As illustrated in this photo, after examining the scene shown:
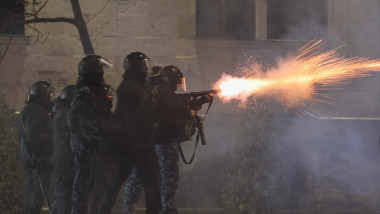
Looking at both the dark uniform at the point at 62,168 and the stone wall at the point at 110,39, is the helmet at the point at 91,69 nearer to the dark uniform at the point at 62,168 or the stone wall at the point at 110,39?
the dark uniform at the point at 62,168

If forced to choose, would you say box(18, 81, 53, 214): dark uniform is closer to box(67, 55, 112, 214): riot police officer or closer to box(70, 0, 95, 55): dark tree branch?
box(67, 55, 112, 214): riot police officer

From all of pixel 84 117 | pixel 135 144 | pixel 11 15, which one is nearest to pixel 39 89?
pixel 84 117

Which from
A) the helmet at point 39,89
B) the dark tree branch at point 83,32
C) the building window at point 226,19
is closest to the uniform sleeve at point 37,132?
the helmet at point 39,89

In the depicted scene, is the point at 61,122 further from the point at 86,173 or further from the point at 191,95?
the point at 191,95

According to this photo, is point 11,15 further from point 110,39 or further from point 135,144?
point 135,144

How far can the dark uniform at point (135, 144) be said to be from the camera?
6738 millimetres

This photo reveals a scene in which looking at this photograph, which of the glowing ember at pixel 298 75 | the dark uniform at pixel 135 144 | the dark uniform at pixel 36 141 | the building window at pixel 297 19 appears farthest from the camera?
the building window at pixel 297 19

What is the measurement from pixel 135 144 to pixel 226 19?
5.75 metres

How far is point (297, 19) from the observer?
39.8ft

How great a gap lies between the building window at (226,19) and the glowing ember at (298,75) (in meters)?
0.82

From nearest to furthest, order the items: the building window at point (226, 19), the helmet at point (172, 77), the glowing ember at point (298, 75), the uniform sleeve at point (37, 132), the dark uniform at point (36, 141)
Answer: the helmet at point (172, 77), the dark uniform at point (36, 141), the uniform sleeve at point (37, 132), the glowing ember at point (298, 75), the building window at point (226, 19)

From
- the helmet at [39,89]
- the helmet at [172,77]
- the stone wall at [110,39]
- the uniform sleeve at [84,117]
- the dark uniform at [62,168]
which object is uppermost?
the stone wall at [110,39]

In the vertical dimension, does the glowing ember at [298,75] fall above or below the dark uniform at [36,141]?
above

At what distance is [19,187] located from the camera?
9.59m
